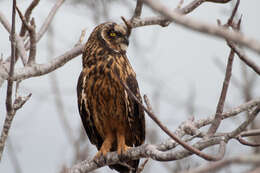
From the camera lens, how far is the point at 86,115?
4.94m

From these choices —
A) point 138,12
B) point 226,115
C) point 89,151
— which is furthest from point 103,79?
point 89,151

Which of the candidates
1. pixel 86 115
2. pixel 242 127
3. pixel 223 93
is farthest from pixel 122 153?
pixel 242 127

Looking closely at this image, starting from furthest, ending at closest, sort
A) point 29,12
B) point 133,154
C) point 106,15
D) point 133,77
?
point 106,15 < point 133,77 < point 29,12 < point 133,154

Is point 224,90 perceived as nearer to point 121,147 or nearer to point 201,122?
point 201,122

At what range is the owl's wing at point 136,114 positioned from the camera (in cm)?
463

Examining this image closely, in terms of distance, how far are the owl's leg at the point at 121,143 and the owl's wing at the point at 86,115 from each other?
1.33 feet

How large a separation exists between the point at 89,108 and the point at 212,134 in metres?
2.23

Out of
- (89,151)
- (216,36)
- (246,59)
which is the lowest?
(89,151)

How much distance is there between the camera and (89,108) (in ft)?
15.7

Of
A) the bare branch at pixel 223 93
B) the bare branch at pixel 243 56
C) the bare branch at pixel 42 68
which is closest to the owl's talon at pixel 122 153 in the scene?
the bare branch at pixel 42 68

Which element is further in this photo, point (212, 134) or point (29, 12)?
point (29, 12)

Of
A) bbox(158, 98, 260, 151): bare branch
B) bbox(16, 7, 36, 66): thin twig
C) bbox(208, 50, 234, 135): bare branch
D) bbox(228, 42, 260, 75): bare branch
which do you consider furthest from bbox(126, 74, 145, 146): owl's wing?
bbox(228, 42, 260, 75): bare branch

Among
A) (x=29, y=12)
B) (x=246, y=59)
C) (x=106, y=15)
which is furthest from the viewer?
(x=106, y=15)

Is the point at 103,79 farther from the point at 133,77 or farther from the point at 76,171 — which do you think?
the point at 76,171
